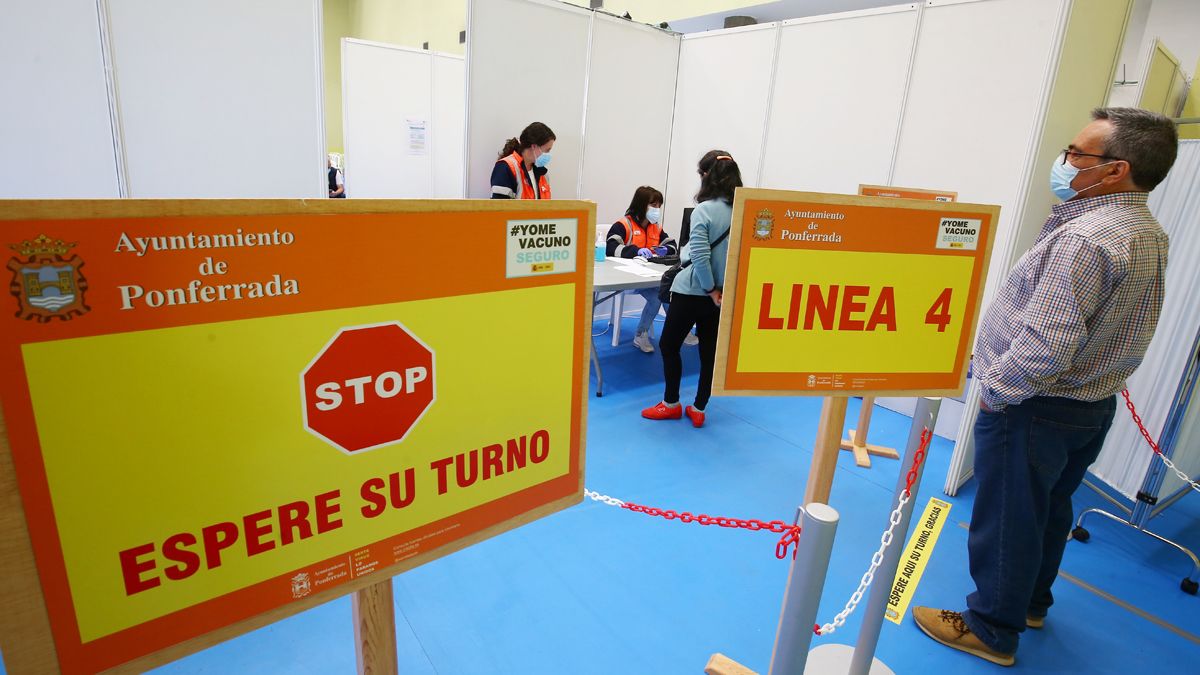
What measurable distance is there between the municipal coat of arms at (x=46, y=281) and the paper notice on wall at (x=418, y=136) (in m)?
6.86

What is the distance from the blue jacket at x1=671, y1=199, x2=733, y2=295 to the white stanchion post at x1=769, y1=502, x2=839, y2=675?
2.10 metres

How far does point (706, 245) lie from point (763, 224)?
1947 millimetres

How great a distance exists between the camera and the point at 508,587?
213 centimetres

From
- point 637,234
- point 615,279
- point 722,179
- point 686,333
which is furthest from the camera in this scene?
point 637,234

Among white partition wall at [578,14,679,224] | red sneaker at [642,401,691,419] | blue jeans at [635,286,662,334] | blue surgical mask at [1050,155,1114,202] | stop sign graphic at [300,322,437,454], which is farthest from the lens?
blue jeans at [635,286,662,334]

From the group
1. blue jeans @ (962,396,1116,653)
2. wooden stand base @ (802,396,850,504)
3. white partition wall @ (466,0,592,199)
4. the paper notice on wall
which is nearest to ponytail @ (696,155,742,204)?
blue jeans @ (962,396,1116,653)

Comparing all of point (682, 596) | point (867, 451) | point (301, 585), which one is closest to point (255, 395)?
point (301, 585)

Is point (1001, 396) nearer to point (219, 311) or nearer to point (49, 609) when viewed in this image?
point (219, 311)

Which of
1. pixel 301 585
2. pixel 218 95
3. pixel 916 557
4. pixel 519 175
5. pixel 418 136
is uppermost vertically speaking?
pixel 418 136

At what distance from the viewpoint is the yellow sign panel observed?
1767 mm

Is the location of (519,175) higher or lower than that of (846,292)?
higher

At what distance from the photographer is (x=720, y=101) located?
4934 mm

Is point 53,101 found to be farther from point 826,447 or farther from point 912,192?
point 912,192

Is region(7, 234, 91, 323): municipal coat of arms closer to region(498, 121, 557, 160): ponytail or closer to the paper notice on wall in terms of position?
region(498, 121, 557, 160): ponytail
